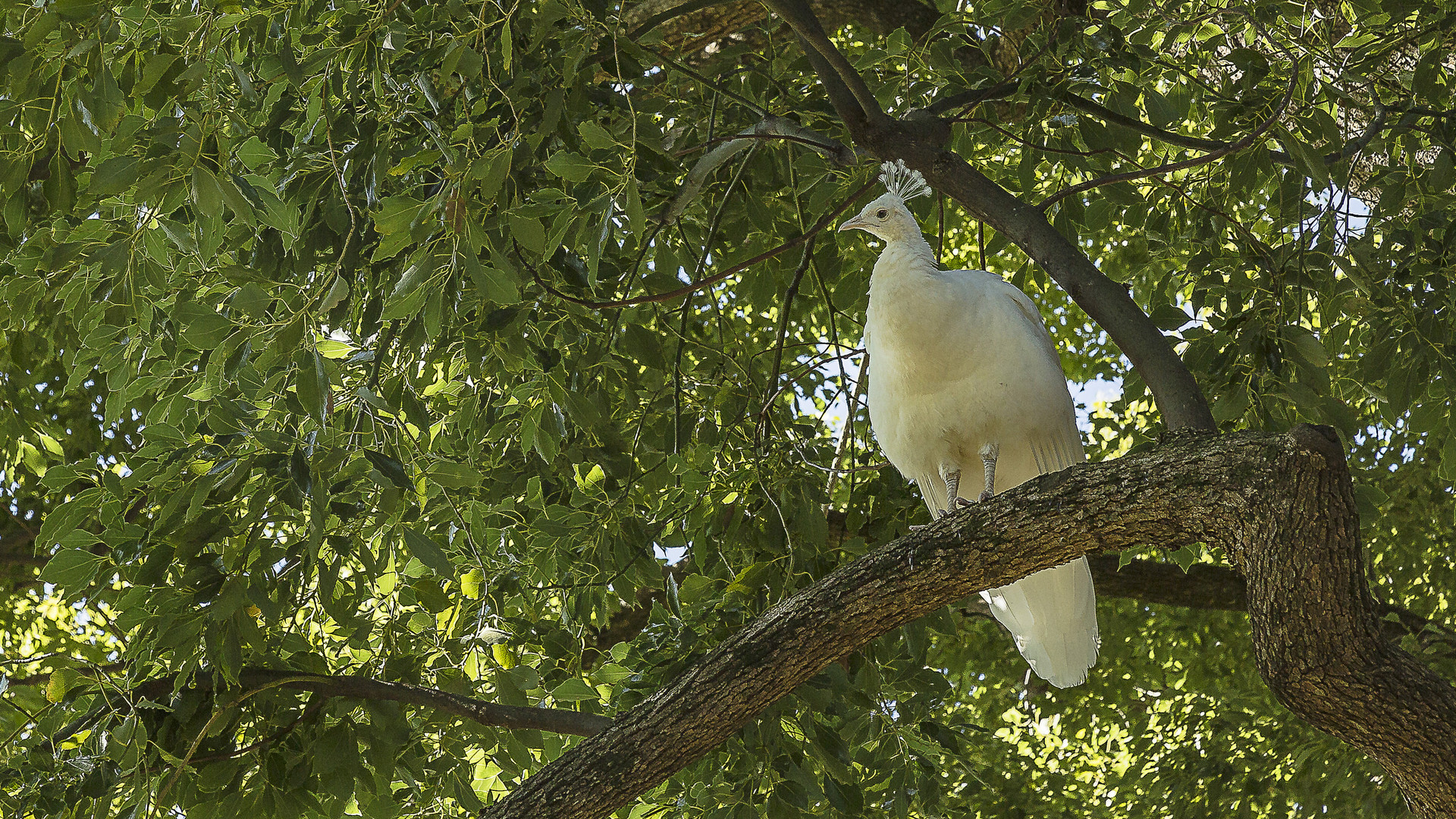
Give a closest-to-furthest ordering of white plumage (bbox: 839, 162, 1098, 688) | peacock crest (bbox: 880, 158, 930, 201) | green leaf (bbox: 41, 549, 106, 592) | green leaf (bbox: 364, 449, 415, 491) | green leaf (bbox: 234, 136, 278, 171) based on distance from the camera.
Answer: green leaf (bbox: 364, 449, 415, 491) < green leaf (bbox: 41, 549, 106, 592) < green leaf (bbox: 234, 136, 278, 171) < white plumage (bbox: 839, 162, 1098, 688) < peacock crest (bbox: 880, 158, 930, 201)

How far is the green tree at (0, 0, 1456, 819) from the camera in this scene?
8.57ft

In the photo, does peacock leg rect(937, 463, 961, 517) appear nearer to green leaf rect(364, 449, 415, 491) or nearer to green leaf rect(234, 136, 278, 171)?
green leaf rect(364, 449, 415, 491)

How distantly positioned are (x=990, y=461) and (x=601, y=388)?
49.2 inches

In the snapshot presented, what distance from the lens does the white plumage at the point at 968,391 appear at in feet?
11.8

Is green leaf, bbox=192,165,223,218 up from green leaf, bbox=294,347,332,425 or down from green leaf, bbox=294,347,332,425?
up

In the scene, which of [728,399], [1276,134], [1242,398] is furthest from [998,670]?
[1276,134]

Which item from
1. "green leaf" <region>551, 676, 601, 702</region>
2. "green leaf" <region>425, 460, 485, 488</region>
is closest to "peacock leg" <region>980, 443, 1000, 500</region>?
"green leaf" <region>551, 676, 601, 702</region>

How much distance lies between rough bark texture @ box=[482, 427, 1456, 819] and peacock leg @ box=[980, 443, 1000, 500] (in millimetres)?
732

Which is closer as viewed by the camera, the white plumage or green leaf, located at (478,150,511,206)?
green leaf, located at (478,150,511,206)

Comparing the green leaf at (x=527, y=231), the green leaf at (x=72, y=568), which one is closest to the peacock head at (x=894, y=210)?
the green leaf at (x=527, y=231)

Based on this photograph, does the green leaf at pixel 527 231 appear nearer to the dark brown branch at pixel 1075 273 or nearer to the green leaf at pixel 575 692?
the dark brown branch at pixel 1075 273

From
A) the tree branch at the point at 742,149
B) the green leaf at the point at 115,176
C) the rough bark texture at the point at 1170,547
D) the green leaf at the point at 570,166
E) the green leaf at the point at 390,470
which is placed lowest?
the rough bark texture at the point at 1170,547

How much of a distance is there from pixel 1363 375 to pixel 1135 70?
3.65ft

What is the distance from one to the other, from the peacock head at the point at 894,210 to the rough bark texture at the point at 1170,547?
1.13 metres
